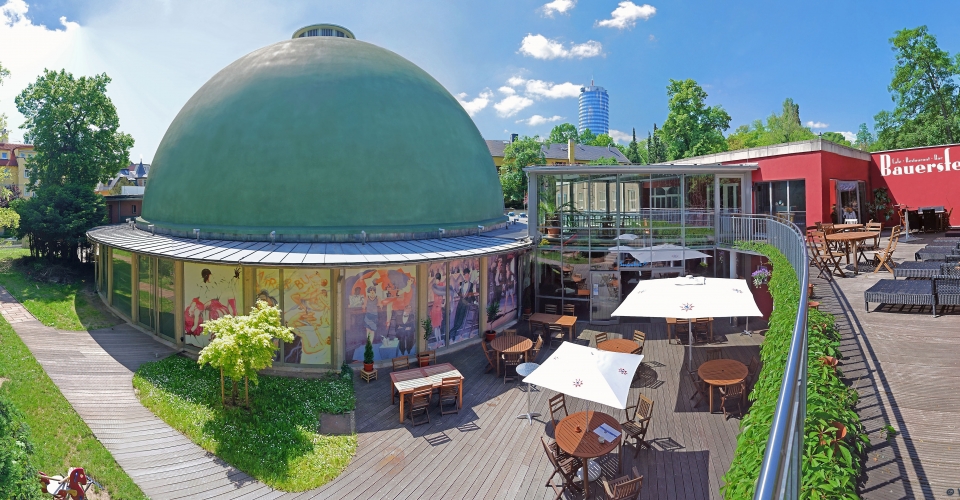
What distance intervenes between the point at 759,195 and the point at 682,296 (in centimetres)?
1757

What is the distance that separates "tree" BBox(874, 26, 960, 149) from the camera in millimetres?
38781

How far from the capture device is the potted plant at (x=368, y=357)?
15.5 metres

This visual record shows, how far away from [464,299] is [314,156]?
7.94 m

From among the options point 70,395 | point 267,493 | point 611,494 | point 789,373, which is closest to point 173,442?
point 267,493

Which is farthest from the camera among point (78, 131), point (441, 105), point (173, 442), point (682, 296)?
point (78, 131)

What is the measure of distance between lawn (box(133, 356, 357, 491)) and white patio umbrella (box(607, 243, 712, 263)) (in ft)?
41.9

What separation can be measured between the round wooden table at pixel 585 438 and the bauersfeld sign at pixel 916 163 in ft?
92.1

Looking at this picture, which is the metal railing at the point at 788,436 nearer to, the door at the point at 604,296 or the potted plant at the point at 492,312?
the potted plant at the point at 492,312

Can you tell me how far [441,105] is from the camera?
77.1 ft

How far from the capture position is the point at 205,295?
17047mm

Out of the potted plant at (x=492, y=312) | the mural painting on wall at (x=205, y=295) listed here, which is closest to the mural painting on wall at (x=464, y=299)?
the potted plant at (x=492, y=312)

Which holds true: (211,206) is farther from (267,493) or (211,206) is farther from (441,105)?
(267,493)

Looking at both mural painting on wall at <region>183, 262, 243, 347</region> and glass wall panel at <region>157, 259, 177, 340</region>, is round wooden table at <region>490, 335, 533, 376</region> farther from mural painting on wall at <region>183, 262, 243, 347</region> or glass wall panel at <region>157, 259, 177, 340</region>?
glass wall panel at <region>157, 259, 177, 340</region>

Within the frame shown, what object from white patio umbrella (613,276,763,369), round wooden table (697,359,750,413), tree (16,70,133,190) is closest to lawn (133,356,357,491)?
white patio umbrella (613,276,763,369)
